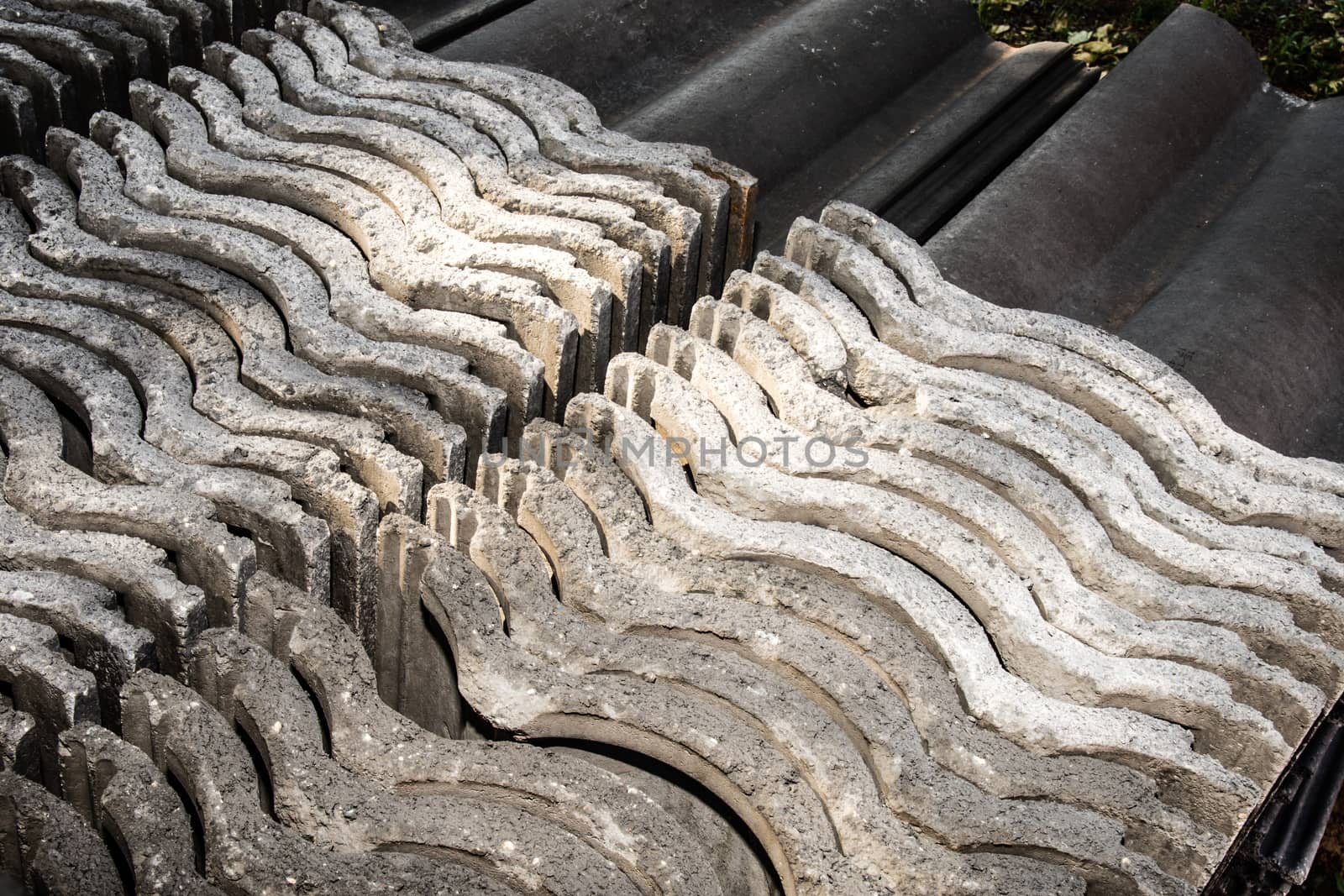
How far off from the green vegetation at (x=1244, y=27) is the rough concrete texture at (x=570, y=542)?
350 cm

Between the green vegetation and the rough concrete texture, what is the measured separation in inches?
138

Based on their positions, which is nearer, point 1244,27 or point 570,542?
point 570,542

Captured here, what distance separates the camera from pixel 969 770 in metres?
2.31

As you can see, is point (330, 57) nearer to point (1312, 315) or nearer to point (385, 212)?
point (385, 212)

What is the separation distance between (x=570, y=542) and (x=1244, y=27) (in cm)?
551

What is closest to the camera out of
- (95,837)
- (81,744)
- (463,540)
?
(95,837)

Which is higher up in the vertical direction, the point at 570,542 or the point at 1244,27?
the point at 1244,27

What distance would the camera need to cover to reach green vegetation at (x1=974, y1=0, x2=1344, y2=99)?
249 inches

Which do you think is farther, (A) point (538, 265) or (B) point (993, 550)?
(A) point (538, 265)

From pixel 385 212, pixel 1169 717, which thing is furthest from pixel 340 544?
pixel 1169 717

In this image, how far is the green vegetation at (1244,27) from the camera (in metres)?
6.33

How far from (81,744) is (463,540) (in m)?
0.75

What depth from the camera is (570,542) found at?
2572mm

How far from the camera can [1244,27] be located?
6.73 m
